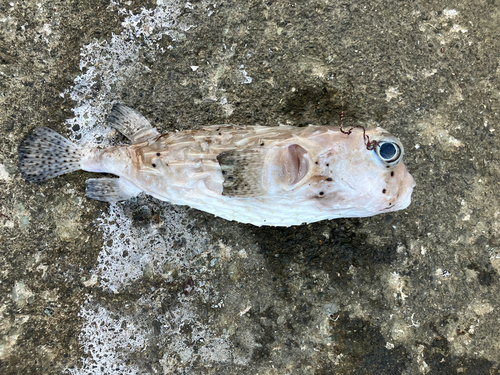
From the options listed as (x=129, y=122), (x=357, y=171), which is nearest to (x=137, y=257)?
(x=129, y=122)

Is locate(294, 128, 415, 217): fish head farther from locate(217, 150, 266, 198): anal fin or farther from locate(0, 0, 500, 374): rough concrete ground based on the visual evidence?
locate(0, 0, 500, 374): rough concrete ground

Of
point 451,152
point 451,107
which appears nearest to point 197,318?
point 451,152

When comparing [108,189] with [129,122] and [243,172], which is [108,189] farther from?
[243,172]

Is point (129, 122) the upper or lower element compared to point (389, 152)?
upper

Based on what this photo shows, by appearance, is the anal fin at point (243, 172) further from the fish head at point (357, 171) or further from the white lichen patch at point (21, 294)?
the white lichen patch at point (21, 294)

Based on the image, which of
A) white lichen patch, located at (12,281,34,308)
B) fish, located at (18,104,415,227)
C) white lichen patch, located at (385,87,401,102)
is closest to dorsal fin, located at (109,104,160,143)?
fish, located at (18,104,415,227)

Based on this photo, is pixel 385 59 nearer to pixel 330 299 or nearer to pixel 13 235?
pixel 330 299
